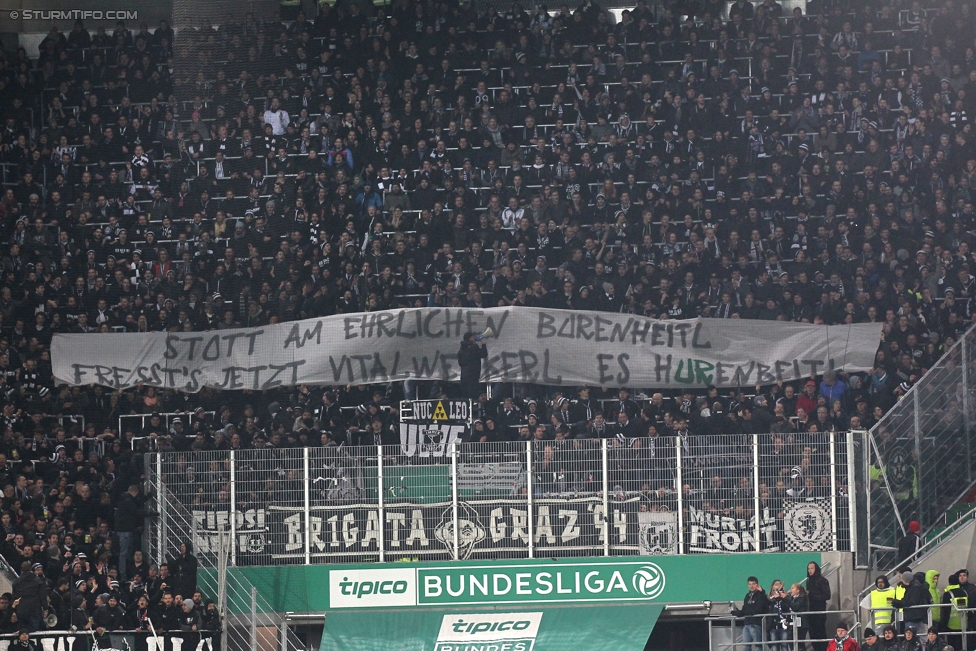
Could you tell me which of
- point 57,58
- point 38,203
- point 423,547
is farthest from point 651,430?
point 57,58

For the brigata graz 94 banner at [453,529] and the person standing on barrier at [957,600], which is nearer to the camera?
the person standing on barrier at [957,600]

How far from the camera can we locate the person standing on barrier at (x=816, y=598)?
23.0 metres

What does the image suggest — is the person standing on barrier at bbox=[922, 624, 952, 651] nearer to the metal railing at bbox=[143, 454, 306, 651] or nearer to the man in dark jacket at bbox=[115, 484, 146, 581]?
the metal railing at bbox=[143, 454, 306, 651]

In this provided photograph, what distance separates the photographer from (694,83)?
3198cm

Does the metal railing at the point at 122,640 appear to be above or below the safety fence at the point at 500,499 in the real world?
below

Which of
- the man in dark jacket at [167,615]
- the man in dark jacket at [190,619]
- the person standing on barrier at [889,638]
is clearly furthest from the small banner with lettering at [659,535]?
the man in dark jacket at [167,615]

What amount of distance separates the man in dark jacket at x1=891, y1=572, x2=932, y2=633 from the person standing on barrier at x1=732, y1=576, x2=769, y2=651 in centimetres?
162

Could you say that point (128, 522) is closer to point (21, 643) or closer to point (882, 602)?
point (21, 643)

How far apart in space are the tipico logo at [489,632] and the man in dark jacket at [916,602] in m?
4.63

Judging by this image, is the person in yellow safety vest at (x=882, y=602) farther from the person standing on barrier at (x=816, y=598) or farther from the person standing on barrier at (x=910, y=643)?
the person standing on barrier at (x=816, y=598)

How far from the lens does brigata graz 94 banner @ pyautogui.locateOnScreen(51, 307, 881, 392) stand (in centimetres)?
2675

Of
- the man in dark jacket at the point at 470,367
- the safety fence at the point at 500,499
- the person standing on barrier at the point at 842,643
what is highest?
the man in dark jacket at the point at 470,367

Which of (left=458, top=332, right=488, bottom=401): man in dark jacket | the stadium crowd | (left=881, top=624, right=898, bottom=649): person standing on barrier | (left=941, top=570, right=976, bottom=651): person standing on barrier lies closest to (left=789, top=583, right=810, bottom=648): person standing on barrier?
(left=881, top=624, right=898, bottom=649): person standing on barrier

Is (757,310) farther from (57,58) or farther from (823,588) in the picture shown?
(57,58)
